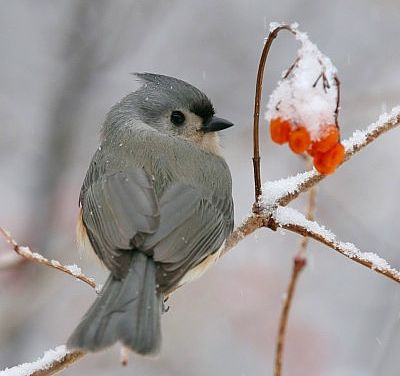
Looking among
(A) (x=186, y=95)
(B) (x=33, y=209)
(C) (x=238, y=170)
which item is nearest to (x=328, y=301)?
(C) (x=238, y=170)

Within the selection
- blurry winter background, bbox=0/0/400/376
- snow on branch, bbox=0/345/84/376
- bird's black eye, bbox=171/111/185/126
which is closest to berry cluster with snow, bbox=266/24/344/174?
snow on branch, bbox=0/345/84/376

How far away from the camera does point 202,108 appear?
358 centimetres

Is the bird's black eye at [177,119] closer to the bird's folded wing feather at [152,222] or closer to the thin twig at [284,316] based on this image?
the bird's folded wing feather at [152,222]

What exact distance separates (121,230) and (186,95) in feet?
3.09

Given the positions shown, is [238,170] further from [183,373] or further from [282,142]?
[282,142]

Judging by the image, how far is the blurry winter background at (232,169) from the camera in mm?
5195

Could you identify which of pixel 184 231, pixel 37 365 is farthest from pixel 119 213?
pixel 37 365

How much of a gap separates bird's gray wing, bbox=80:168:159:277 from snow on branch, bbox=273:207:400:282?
1.55 ft

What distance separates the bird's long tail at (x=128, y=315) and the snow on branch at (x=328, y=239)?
485mm

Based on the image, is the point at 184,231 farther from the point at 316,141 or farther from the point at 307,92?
the point at 307,92

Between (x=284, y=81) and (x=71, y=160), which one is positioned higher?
(x=71, y=160)

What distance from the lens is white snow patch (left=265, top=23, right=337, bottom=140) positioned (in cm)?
236

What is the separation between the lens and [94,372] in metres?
5.16

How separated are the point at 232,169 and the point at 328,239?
3617mm
